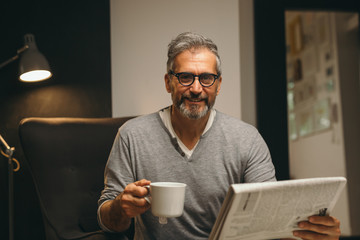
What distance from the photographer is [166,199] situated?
96 cm

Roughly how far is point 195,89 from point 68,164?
748 millimetres

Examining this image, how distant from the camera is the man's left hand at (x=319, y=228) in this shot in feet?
3.52

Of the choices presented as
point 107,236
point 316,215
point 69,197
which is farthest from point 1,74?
point 316,215

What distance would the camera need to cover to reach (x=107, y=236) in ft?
4.09

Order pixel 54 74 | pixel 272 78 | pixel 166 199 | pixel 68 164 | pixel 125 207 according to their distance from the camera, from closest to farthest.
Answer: pixel 166 199 < pixel 125 207 < pixel 68 164 < pixel 54 74 < pixel 272 78

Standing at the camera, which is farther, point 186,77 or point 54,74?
point 54,74

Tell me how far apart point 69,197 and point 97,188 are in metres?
0.14

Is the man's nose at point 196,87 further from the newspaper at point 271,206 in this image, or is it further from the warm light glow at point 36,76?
the warm light glow at point 36,76

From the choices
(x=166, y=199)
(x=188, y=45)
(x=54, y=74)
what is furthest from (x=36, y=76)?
(x=166, y=199)

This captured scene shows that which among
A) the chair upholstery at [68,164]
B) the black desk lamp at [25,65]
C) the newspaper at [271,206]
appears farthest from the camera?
the black desk lamp at [25,65]

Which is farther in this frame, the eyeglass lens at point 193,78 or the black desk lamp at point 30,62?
the black desk lamp at point 30,62

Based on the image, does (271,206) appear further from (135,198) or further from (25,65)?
(25,65)

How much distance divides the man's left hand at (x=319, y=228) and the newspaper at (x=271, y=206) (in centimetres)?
2

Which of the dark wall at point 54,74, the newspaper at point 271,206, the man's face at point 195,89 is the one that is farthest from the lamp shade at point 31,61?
the newspaper at point 271,206
